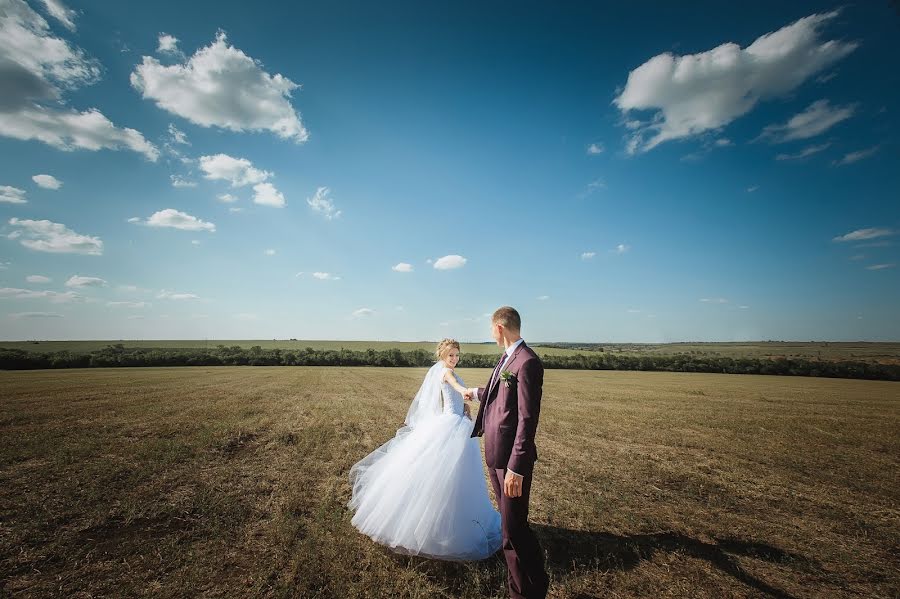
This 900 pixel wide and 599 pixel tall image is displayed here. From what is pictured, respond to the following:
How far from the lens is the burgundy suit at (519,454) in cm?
367

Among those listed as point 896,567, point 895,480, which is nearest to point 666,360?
point 895,480

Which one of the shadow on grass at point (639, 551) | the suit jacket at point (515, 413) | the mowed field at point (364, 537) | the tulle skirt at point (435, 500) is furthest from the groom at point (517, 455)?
the shadow on grass at point (639, 551)

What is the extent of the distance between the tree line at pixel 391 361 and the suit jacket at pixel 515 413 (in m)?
64.5

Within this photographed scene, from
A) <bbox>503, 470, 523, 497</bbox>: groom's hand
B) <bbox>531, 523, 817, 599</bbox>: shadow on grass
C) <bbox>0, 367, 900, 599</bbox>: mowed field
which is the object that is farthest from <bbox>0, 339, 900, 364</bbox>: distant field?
<bbox>503, 470, 523, 497</bbox>: groom's hand

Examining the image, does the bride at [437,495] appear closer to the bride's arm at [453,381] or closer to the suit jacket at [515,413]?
the bride's arm at [453,381]

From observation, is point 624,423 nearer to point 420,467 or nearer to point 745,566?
point 745,566

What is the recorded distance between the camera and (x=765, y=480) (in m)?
8.88

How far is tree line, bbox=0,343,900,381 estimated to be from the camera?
163 ft

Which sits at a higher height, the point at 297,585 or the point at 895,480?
the point at 297,585

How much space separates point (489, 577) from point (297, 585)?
237 cm

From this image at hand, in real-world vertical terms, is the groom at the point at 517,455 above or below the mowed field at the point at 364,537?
above

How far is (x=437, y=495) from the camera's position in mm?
4891

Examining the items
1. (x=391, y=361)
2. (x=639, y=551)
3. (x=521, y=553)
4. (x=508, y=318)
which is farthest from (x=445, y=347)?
(x=391, y=361)

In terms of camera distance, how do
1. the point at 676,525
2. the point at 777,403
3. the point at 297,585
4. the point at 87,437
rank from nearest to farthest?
the point at 297,585
the point at 676,525
the point at 87,437
the point at 777,403
